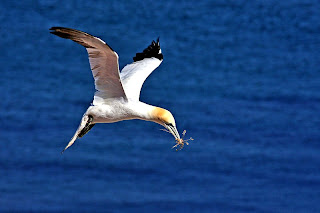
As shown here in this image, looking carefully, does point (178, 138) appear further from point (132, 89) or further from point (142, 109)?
point (132, 89)

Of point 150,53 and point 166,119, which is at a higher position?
point 150,53

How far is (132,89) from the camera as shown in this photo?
1203 cm

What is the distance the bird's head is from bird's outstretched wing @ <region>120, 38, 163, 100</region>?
717mm

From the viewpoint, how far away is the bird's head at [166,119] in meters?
10.9

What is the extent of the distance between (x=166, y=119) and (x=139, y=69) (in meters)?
2.55

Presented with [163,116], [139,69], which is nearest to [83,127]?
[163,116]

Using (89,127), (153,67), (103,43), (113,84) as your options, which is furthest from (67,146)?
(153,67)

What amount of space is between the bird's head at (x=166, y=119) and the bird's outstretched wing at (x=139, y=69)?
2.35ft

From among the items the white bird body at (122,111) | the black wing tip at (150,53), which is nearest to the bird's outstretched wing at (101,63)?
the white bird body at (122,111)

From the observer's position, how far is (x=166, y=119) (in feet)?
35.8

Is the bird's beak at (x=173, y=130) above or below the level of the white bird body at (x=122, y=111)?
below

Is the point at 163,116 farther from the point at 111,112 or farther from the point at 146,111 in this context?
the point at 111,112

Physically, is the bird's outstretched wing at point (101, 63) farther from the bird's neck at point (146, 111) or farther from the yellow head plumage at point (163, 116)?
the yellow head plumage at point (163, 116)

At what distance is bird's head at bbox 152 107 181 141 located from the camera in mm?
10898
